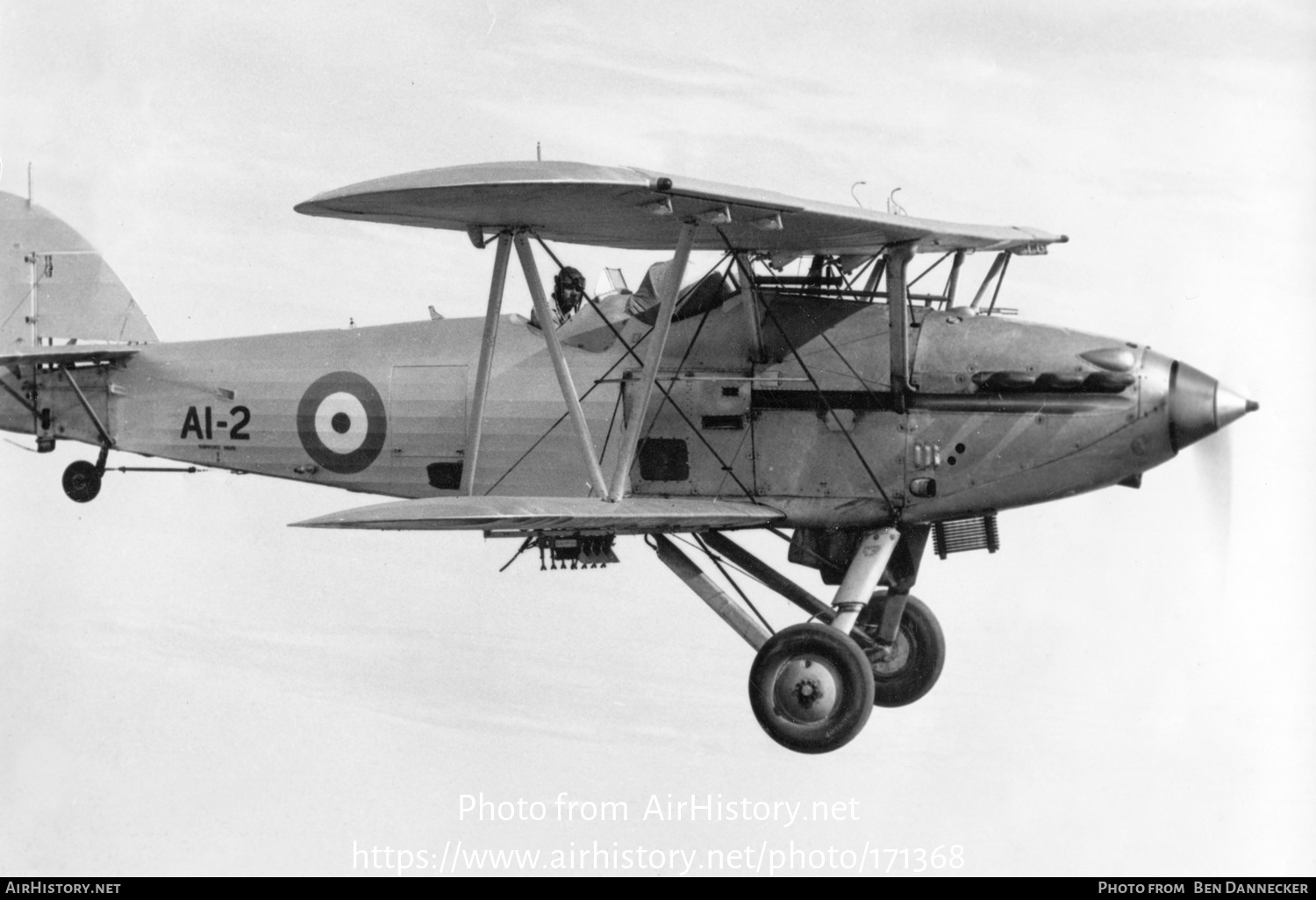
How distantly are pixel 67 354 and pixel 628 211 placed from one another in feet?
14.9

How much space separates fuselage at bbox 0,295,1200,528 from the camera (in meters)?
12.1

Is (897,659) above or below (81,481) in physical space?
below

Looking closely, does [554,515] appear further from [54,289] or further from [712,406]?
[54,289]

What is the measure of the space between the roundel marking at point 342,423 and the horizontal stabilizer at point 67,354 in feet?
4.75

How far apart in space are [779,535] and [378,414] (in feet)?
9.42

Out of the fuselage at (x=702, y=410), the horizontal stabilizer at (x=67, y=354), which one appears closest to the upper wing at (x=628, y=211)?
the fuselage at (x=702, y=410)

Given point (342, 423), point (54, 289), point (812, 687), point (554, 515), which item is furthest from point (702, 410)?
point (54, 289)

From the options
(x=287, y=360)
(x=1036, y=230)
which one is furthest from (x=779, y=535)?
(x=287, y=360)

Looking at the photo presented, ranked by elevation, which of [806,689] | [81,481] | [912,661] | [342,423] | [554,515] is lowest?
[806,689]

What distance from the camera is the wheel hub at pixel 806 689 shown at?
1169 centimetres

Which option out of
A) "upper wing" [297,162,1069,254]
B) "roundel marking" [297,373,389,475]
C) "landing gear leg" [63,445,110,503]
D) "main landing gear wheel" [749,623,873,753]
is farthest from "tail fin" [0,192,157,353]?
"main landing gear wheel" [749,623,873,753]

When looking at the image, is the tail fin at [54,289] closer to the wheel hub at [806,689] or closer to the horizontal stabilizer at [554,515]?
the horizontal stabilizer at [554,515]

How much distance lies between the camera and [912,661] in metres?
13.6

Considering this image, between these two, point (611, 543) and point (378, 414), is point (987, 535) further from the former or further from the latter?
point (378, 414)
